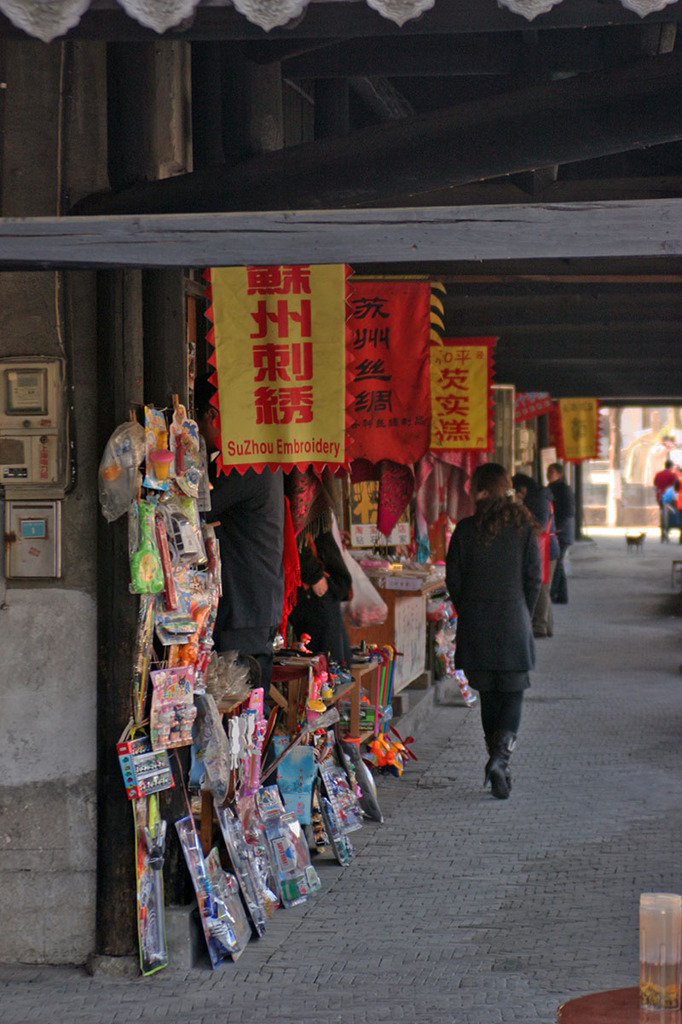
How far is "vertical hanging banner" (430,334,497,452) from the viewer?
9477 mm

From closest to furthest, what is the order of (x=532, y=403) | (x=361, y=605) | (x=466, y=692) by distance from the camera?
(x=361, y=605)
(x=466, y=692)
(x=532, y=403)

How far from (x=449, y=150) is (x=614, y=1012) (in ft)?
12.1

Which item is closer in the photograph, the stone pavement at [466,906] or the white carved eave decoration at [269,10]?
the white carved eave decoration at [269,10]

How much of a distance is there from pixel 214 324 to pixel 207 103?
4.63 ft

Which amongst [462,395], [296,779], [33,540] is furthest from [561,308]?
[33,540]

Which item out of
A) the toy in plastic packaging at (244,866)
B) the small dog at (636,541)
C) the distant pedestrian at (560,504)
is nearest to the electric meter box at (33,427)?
the toy in plastic packaging at (244,866)

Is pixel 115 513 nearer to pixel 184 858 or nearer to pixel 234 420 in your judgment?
pixel 234 420

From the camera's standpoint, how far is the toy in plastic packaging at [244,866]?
5.33 metres

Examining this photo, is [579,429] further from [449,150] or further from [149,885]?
[149,885]

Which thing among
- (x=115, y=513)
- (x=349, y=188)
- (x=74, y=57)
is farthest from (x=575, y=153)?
(x=115, y=513)

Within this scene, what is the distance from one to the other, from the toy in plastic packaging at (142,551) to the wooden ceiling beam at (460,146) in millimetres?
1241

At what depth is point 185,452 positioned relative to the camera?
519cm

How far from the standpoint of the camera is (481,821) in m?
7.27

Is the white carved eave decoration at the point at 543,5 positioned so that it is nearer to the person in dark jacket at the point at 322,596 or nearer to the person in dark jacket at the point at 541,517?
the person in dark jacket at the point at 322,596
